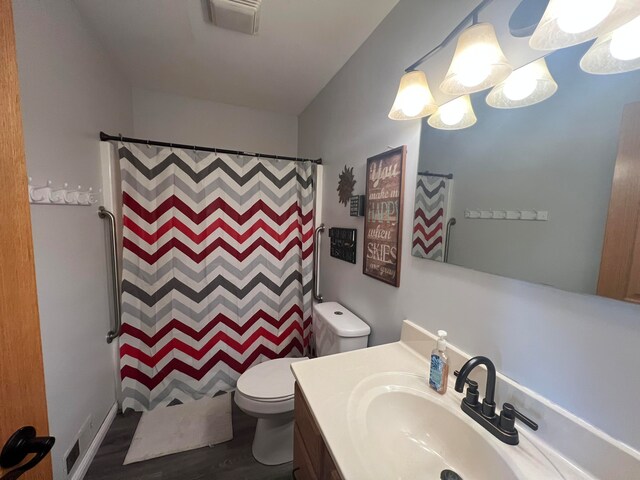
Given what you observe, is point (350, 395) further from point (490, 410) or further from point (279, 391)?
point (279, 391)

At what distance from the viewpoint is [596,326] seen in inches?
22.0

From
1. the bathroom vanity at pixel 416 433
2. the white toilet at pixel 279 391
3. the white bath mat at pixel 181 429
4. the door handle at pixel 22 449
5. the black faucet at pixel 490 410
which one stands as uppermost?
the door handle at pixel 22 449

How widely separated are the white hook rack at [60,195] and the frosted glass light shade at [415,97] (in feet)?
4.72

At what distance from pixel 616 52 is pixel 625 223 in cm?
36

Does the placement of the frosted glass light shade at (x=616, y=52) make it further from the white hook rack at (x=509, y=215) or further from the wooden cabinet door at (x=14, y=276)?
the wooden cabinet door at (x=14, y=276)

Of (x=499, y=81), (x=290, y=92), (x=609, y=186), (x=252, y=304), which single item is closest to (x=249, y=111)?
(x=290, y=92)

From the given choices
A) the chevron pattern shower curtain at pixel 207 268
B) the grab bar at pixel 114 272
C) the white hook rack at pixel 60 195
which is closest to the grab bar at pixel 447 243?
the chevron pattern shower curtain at pixel 207 268

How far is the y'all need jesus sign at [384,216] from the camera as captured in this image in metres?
1.14

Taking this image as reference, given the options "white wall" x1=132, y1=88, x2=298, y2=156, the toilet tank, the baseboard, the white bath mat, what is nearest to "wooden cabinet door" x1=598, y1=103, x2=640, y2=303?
the toilet tank

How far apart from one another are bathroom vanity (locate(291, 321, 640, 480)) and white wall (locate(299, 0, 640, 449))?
0.06 m

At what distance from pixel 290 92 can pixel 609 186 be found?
6.79ft

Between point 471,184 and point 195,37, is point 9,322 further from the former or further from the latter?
point 195,37

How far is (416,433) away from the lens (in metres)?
0.79

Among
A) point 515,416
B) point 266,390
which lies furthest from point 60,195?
point 515,416
